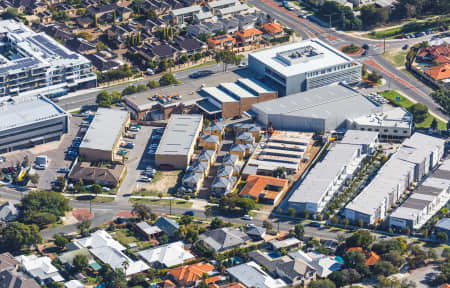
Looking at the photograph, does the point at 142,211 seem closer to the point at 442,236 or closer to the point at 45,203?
the point at 45,203

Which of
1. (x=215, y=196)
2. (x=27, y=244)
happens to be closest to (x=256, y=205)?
(x=215, y=196)

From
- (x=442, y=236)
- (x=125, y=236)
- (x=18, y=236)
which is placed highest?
(x=442, y=236)

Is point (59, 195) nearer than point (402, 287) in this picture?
No

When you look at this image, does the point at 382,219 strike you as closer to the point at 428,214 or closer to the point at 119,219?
the point at 428,214

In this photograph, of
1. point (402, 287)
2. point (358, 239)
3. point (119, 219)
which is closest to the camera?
point (402, 287)

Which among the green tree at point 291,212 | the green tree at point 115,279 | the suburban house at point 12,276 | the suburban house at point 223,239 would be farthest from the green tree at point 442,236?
the suburban house at point 12,276

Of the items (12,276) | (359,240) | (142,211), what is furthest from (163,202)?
(359,240)
